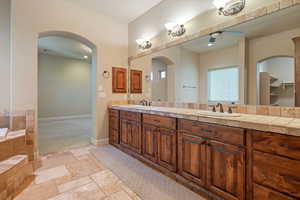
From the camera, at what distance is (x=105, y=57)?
3502 millimetres

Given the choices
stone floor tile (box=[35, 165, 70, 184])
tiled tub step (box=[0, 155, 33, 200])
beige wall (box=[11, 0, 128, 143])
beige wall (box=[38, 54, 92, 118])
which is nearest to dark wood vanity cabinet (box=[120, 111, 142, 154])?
beige wall (box=[11, 0, 128, 143])

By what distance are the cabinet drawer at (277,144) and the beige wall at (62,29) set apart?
9.86 feet

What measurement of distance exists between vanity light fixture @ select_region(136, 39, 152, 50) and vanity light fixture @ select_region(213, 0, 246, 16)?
61.6 inches

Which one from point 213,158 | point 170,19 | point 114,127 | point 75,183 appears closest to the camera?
point 213,158

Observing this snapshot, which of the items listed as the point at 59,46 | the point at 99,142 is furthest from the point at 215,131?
the point at 59,46

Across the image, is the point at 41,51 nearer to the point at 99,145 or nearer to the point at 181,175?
the point at 99,145

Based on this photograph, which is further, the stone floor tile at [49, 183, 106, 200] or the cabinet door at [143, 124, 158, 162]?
→ the cabinet door at [143, 124, 158, 162]

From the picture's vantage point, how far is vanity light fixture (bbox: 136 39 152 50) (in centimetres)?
335

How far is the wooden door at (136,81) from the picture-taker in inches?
146

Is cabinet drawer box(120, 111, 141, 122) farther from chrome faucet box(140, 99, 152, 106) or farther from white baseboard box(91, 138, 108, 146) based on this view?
white baseboard box(91, 138, 108, 146)

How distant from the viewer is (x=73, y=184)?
1899mm

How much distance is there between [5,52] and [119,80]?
6.95 ft

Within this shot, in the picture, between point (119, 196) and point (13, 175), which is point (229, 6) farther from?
point (13, 175)

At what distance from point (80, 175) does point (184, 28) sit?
2.80m
